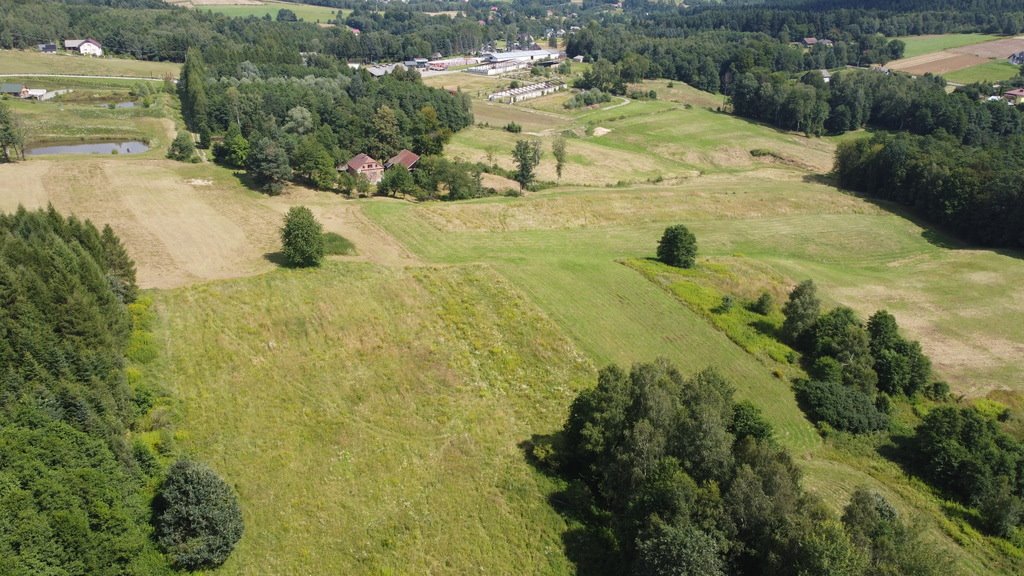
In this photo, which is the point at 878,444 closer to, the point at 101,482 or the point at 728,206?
the point at 101,482

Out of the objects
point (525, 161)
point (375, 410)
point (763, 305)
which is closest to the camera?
point (375, 410)

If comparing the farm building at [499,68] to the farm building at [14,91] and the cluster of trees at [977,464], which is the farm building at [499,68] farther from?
the cluster of trees at [977,464]

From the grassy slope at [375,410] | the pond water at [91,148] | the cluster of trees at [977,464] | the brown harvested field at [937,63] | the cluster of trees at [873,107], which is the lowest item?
the cluster of trees at [977,464]

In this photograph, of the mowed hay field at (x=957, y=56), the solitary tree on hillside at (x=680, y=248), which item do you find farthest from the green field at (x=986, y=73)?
the solitary tree on hillside at (x=680, y=248)

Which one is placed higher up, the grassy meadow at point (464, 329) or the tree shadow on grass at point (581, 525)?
the grassy meadow at point (464, 329)

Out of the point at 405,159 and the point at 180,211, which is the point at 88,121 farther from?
the point at 405,159

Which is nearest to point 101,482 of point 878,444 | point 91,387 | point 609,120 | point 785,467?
point 91,387

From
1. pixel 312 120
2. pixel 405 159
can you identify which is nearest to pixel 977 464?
pixel 405 159
